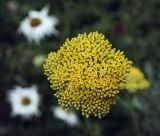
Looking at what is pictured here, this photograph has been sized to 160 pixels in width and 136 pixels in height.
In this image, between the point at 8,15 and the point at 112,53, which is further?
the point at 8,15

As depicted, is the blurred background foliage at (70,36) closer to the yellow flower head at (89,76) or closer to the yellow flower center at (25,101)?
the yellow flower center at (25,101)

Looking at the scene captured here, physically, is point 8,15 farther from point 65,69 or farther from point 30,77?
point 65,69

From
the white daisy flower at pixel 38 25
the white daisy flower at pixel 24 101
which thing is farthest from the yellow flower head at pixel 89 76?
the white daisy flower at pixel 38 25

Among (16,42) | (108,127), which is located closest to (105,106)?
(108,127)

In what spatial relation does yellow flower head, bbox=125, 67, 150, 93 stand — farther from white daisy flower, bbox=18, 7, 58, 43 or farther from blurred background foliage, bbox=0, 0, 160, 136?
white daisy flower, bbox=18, 7, 58, 43

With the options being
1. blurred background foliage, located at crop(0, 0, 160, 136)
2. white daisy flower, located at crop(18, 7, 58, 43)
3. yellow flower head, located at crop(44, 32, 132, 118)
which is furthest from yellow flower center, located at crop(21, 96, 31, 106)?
yellow flower head, located at crop(44, 32, 132, 118)

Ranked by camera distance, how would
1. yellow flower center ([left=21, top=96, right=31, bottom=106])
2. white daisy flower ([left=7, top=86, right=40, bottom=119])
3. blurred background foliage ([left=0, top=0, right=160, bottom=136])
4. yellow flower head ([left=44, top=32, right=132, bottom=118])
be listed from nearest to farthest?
yellow flower head ([left=44, top=32, right=132, bottom=118])
blurred background foliage ([left=0, top=0, right=160, bottom=136])
white daisy flower ([left=7, top=86, right=40, bottom=119])
yellow flower center ([left=21, top=96, right=31, bottom=106])

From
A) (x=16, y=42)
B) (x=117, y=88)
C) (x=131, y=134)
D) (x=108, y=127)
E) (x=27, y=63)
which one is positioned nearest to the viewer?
(x=117, y=88)
